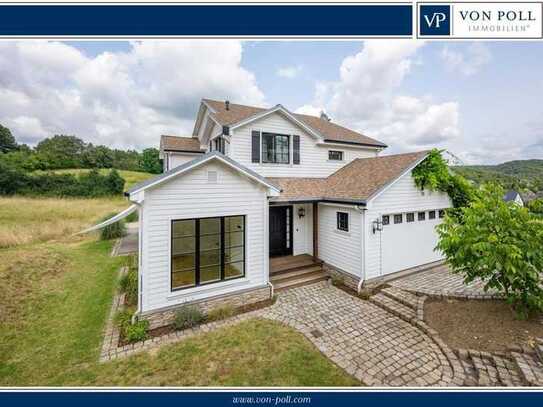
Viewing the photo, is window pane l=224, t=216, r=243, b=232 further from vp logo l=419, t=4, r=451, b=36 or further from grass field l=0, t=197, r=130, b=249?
grass field l=0, t=197, r=130, b=249

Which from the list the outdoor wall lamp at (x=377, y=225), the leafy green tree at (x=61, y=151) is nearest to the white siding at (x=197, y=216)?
the outdoor wall lamp at (x=377, y=225)

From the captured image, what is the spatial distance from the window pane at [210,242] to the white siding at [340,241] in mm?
4586

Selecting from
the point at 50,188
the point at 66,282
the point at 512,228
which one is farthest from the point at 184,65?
the point at 50,188

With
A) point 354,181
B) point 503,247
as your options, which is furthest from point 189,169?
point 503,247

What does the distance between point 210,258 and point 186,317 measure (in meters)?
1.59

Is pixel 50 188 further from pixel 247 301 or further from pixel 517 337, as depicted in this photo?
pixel 517 337

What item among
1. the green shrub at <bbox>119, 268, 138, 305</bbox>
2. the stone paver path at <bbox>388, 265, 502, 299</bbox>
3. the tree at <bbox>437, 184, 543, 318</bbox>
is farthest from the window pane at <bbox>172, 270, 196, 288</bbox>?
the tree at <bbox>437, 184, 543, 318</bbox>

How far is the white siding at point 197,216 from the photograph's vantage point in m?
5.75

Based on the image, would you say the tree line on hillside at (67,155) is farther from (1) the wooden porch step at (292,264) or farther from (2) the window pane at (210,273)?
(1) the wooden porch step at (292,264)

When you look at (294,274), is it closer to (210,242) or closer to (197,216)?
(210,242)

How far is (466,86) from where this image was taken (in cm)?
776
